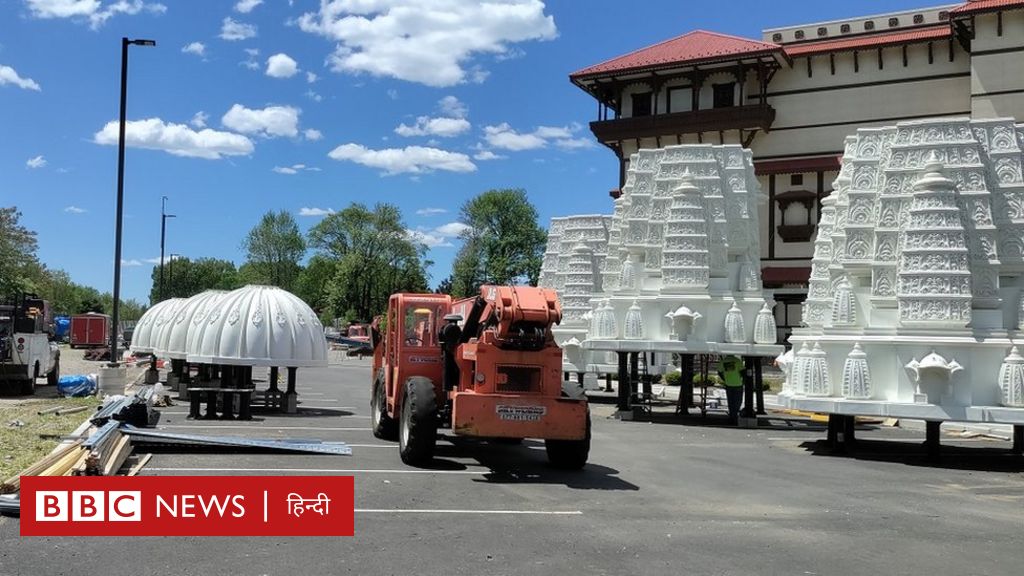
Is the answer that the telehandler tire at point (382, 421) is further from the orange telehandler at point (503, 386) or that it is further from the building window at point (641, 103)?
the building window at point (641, 103)

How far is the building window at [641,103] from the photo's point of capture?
1898 inches

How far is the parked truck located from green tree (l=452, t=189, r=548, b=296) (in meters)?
62.5

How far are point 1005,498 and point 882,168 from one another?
7528 mm

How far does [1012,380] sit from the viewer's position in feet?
50.4

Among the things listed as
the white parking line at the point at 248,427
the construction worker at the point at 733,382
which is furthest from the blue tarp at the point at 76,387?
the construction worker at the point at 733,382

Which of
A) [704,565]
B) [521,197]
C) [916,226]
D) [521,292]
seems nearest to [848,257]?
[916,226]

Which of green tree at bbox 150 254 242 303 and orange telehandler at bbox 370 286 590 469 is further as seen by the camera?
green tree at bbox 150 254 242 303

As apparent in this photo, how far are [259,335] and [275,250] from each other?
8619 cm

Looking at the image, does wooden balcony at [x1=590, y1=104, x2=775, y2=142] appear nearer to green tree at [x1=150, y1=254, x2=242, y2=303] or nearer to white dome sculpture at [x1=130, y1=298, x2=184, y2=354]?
white dome sculpture at [x1=130, y1=298, x2=184, y2=354]

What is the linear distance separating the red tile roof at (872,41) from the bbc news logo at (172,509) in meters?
41.0

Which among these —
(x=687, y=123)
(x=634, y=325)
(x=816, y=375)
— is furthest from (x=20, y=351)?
(x=687, y=123)

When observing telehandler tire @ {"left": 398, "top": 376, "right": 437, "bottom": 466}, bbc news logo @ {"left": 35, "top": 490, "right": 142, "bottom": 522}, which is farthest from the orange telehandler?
bbc news logo @ {"left": 35, "top": 490, "right": 142, "bottom": 522}

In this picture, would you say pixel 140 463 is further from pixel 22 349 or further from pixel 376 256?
pixel 376 256

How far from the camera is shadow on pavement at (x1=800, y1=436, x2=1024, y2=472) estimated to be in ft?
52.2
